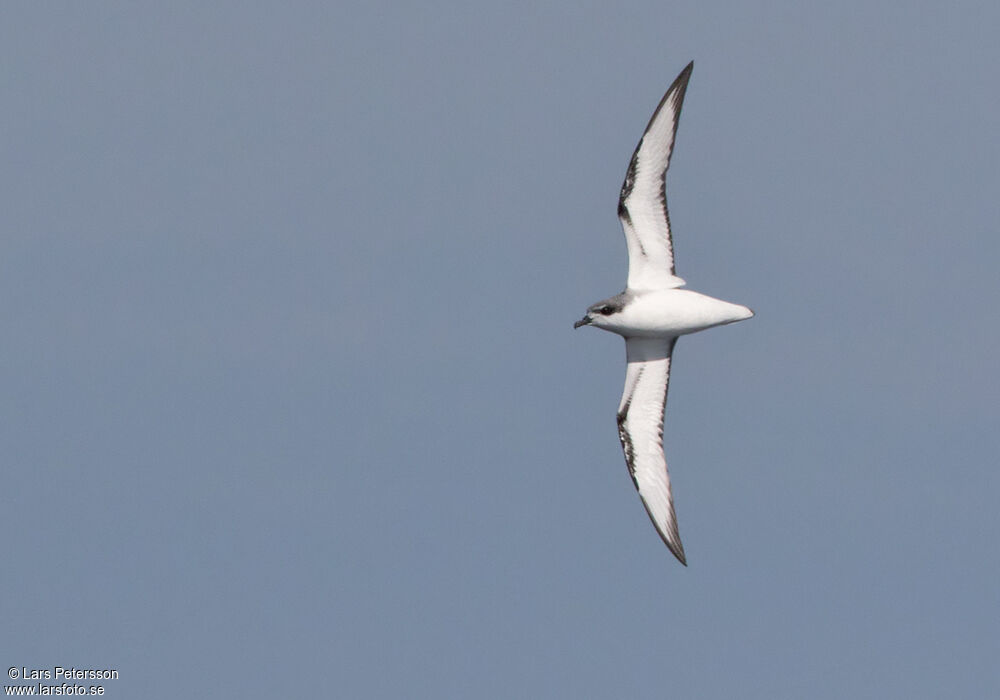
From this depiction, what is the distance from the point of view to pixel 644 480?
51312mm

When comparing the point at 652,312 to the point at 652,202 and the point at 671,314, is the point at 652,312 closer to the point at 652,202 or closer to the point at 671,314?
the point at 671,314

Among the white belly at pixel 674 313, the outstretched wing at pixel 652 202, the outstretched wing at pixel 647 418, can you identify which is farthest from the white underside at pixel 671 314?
the outstretched wing at pixel 647 418

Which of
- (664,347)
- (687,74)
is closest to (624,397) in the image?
(664,347)

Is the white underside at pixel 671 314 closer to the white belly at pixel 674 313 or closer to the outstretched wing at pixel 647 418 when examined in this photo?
the white belly at pixel 674 313

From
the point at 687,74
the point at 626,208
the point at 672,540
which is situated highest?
the point at 687,74

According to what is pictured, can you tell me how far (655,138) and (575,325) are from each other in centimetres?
571

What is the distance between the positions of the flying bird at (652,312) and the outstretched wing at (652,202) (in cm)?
3

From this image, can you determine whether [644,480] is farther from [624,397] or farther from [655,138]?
[655,138]

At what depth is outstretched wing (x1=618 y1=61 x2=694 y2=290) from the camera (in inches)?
1884

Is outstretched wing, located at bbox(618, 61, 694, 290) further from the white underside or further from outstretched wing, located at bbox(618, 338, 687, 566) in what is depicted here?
outstretched wing, located at bbox(618, 338, 687, 566)

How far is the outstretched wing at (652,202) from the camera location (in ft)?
157

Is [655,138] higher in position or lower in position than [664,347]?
higher

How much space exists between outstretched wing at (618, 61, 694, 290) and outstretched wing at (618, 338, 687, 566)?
2.36 metres

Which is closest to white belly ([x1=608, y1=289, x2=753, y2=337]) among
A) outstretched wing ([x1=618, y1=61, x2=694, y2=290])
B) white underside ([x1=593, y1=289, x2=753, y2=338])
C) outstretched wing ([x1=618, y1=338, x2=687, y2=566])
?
white underside ([x1=593, y1=289, x2=753, y2=338])
